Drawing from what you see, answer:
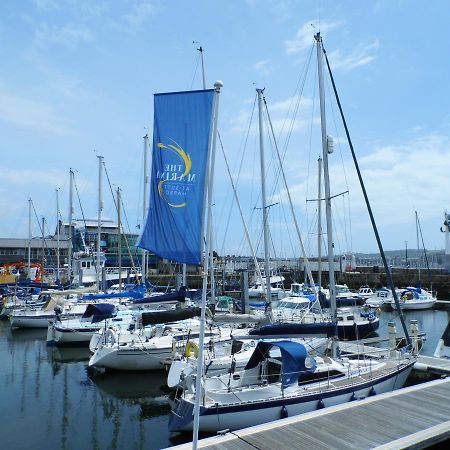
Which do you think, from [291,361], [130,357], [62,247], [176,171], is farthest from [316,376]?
[62,247]

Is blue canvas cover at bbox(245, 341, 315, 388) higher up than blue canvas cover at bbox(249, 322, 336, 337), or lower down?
lower down

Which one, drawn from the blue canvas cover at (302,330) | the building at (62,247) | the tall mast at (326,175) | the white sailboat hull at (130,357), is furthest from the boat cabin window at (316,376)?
the building at (62,247)

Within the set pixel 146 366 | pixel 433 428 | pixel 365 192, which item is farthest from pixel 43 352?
pixel 433 428

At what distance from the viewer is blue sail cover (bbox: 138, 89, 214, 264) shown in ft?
30.1

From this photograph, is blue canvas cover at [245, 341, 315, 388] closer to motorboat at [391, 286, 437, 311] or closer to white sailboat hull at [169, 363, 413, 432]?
white sailboat hull at [169, 363, 413, 432]

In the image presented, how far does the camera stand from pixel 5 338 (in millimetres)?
29344

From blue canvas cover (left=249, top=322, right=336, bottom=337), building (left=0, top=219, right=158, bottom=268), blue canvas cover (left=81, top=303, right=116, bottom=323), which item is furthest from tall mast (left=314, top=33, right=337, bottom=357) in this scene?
building (left=0, top=219, right=158, bottom=268)

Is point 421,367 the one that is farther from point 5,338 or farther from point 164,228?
point 5,338

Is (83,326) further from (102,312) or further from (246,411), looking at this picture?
(246,411)

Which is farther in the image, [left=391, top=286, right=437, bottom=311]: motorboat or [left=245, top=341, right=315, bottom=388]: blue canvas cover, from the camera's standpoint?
[left=391, top=286, right=437, bottom=311]: motorboat

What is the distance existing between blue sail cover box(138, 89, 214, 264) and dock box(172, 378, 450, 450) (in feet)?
13.2

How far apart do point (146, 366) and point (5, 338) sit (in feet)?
50.3

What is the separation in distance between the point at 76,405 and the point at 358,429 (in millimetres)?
10450

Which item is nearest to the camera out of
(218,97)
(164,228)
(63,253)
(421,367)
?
(218,97)
